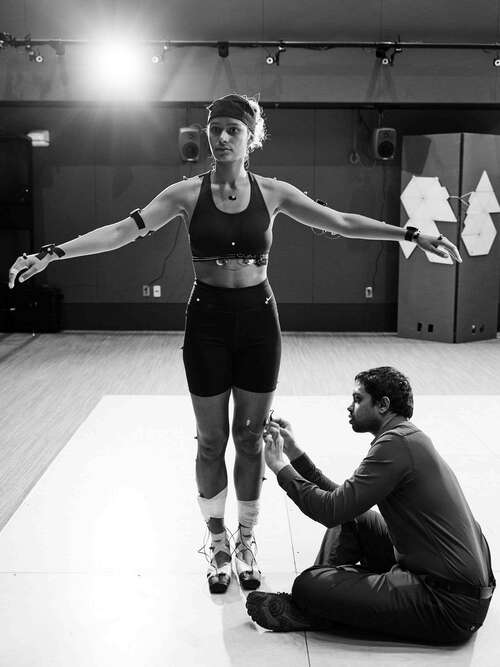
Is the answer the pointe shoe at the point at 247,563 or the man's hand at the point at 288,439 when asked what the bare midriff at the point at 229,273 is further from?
the pointe shoe at the point at 247,563

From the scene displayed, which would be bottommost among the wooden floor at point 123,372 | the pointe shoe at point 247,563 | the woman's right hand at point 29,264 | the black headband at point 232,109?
the wooden floor at point 123,372

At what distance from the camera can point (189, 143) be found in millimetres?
7707

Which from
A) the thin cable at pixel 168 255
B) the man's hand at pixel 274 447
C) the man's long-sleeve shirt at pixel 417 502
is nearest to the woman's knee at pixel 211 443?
the man's hand at pixel 274 447

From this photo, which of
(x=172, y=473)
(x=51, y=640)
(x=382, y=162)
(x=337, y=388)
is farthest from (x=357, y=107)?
(x=51, y=640)

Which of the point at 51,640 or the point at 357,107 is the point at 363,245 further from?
the point at 51,640

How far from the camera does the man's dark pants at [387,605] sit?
7.59 feet

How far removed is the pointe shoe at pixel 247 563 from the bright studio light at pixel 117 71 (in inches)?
214

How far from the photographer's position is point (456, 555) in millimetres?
2270

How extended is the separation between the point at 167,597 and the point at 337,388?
3.35 metres

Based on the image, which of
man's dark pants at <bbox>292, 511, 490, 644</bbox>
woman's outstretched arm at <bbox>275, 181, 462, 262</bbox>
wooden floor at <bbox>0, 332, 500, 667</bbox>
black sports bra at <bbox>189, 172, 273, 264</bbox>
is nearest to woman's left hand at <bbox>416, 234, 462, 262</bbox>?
woman's outstretched arm at <bbox>275, 181, 462, 262</bbox>

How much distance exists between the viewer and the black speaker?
778 cm

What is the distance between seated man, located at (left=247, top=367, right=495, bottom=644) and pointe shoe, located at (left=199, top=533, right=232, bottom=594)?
12.3 inches

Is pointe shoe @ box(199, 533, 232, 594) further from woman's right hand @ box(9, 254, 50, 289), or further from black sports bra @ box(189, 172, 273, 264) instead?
woman's right hand @ box(9, 254, 50, 289)

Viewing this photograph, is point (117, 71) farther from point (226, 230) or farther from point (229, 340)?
point (229, 340)
